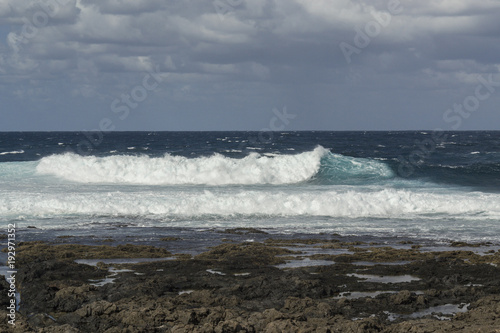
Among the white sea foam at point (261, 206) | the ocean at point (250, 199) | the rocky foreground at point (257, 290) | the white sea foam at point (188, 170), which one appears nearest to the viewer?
the rocky foreground at point (257, 290)

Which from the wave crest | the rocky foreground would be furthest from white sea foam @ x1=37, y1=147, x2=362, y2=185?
the rocky foreground

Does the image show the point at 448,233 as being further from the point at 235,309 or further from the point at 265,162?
the point at 265,162

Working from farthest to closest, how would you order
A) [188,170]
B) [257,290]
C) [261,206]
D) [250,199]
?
1. [188,170]
2. [250,199]
3. [261,206]
4. [257,290]

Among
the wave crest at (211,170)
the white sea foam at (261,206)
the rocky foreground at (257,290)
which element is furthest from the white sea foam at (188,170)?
the rocky foreground at (257,290)

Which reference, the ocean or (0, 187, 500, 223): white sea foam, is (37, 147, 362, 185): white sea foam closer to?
the ocean

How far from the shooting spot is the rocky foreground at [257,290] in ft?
34.3

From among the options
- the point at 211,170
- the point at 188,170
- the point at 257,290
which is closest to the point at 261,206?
the point at 211,170

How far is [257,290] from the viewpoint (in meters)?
13.1

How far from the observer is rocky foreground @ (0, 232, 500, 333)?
34.3 ft

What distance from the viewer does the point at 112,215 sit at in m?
28.2

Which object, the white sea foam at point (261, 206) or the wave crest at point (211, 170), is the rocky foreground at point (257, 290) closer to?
the white sea foam at point (261, 206)

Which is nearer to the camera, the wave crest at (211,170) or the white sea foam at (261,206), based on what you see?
the white sea foam at (261,206)

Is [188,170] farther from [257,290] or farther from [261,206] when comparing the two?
[257,290]

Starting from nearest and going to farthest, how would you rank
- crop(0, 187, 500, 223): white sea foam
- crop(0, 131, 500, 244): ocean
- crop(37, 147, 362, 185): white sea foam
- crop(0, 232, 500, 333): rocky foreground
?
crop(0, 232, 500, 333): rocky foreground < crop(0, 131, 500, 244): ocean < crop(0, 187, 500, 223): white sea foam < crop(37, 147, 362, 185): white sea foam
